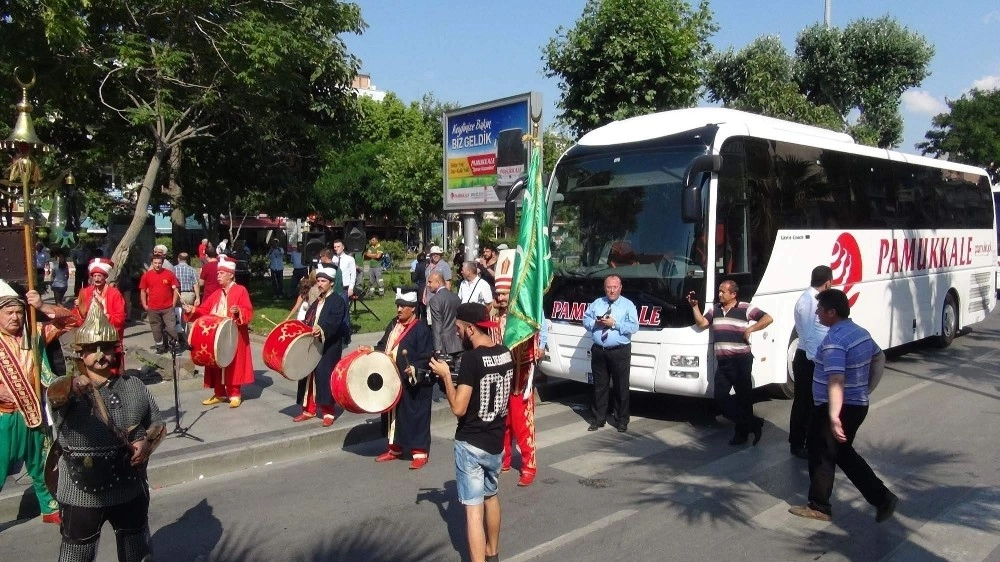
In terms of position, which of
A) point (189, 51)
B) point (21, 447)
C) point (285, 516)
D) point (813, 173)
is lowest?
point (285, 516)

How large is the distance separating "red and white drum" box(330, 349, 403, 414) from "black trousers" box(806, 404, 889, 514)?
11.9 ft

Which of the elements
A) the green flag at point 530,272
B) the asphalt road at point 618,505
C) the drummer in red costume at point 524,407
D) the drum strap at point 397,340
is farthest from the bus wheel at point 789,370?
the drum strap at point 397,340

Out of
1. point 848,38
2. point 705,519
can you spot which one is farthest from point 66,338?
point 848,38

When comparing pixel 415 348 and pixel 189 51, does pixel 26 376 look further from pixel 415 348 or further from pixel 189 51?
pixel 189 51

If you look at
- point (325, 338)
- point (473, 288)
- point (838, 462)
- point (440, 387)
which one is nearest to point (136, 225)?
point (473, 288)

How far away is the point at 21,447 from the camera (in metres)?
5.89

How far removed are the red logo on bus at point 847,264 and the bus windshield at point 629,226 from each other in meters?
3.25

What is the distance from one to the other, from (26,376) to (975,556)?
6662 mm

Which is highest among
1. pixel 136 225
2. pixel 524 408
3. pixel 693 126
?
pixel 693 126

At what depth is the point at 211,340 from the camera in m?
9.12

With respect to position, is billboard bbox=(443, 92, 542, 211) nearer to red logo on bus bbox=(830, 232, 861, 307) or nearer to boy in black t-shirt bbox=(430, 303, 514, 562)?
red logo on bus bbox=(830, 232, 861, 307)

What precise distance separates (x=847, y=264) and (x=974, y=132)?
107ft

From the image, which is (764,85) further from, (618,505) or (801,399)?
(618,505)

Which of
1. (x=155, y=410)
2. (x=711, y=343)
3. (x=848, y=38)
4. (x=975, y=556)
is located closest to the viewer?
(x=155, y=410)
